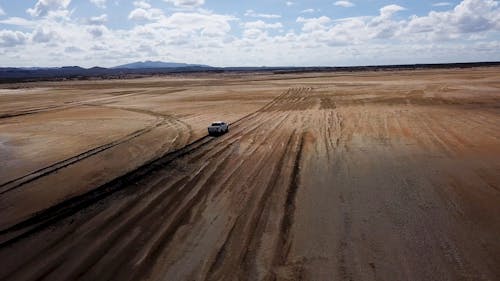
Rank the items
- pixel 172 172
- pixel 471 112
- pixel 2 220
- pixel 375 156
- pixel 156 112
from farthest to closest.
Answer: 1. pixel 156 112
2. pixel 471 112
3. pixel 375 156
4. pixel 172 172
5. pixel 2 220

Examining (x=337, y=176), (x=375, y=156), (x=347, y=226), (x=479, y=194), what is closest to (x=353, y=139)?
(x=375, y=156)

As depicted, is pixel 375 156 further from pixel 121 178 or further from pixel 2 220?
pixel 2 220

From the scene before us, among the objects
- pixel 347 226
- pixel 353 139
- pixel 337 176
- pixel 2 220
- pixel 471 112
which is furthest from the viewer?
pixel 471 112

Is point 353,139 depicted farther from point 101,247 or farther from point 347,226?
point 101,247

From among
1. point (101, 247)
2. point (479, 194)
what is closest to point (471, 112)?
point (479, 194)

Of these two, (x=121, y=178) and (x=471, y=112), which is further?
(x=471, y=112)

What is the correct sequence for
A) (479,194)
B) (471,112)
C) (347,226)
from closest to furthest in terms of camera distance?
(347,226), (479,194), (471,112)
